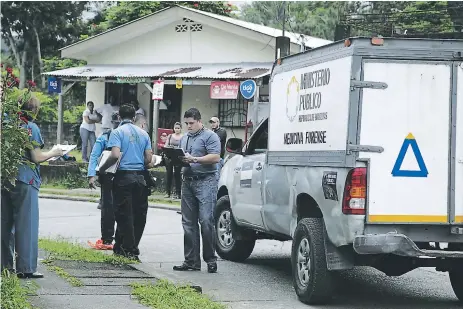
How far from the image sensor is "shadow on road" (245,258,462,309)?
364 inches

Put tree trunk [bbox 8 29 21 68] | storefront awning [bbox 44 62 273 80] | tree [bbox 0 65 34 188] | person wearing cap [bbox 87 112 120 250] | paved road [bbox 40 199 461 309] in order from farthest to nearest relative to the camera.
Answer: tree trunk [bbox 8 29 21 68]
storefront awning [bbox 44 62 273 80]
person wearing cap [bbox 87 112 120 250]
paved road [bbox 40 199 461 309]
tree [bbox 0 65 34 188]

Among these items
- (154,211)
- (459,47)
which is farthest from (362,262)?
(154,211)

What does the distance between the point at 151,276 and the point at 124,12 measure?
29674 millimetres

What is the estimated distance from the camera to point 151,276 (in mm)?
9656

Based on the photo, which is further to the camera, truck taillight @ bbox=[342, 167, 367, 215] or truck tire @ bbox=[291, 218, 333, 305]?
truck tire @ bbox=[291, 218, 333, 305]

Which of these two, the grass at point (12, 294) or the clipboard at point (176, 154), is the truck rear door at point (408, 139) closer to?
the clipboard at point (176, 154)

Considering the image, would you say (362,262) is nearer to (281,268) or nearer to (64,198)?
(281,268)

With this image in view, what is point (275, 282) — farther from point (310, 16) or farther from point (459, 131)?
point (310, 16)

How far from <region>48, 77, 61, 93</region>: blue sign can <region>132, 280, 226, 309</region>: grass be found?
20547mm

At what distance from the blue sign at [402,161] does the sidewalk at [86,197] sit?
12426 millimetres

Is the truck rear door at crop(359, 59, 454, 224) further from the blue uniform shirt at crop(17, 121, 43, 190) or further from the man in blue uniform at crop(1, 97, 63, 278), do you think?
the blue uniform shirt at crop(17, 121, 43, 190)

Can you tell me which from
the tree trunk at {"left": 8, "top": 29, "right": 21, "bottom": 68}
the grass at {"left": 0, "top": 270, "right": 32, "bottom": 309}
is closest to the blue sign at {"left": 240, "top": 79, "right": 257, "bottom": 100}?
the grass at {"left": 0, "top": 270, "right": 32, "bottom": 309}

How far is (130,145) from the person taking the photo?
11281mm

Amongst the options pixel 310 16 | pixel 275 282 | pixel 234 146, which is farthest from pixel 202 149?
pixel 310 16
